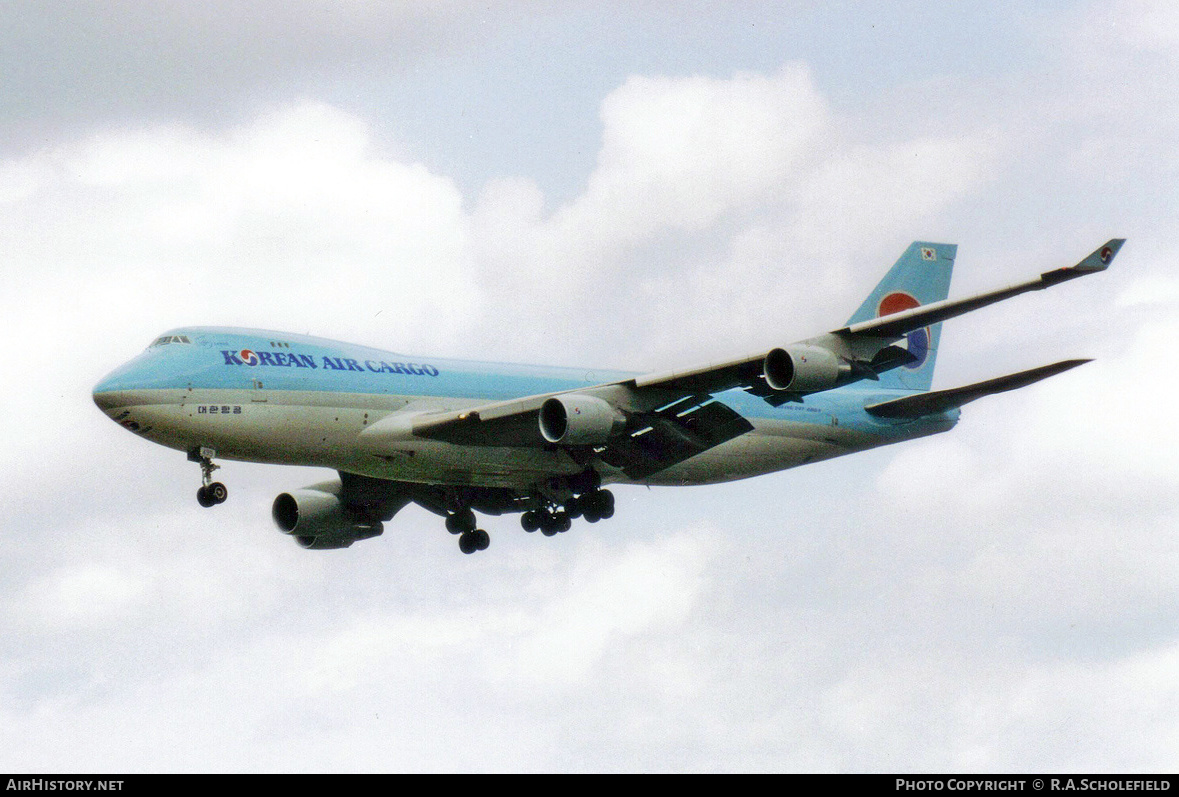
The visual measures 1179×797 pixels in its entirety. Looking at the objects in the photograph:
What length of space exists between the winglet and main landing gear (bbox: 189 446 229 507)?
20101mm

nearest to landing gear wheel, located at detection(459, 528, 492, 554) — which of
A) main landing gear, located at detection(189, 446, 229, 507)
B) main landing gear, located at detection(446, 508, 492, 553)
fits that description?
main landing gear, located at detection(446, 508, 492, 553)

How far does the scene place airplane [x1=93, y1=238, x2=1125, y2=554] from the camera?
115ft

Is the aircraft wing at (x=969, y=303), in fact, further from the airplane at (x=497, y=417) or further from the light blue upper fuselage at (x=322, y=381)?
the light blue upper fuselage at (x=322, y=381)

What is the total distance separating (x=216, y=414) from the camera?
35.7m

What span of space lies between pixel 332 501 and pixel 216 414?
8571 millimetres

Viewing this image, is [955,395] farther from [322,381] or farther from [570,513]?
[322,381]

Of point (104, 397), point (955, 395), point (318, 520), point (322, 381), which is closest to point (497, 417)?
point (322, 381)

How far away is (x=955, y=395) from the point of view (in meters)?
41.3

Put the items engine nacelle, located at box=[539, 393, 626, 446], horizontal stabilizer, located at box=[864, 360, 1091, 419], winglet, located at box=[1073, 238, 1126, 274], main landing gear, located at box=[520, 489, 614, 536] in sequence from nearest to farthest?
winglet, located at box=[1073, 238, 1126, 274] < engine nacelle, located at box=[539, 393, 626, 446] < horizontal stabilizer, located at box=[864, 360, 1091, 419] < main landing gear, located at box=[520, 489, 614, 536]

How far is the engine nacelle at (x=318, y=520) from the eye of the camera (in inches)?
1709

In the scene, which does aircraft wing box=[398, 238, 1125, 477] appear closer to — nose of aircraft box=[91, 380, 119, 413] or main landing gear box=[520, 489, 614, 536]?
main landing gear box=[520, 489, 614, 536]

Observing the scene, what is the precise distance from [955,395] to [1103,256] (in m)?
11.3
